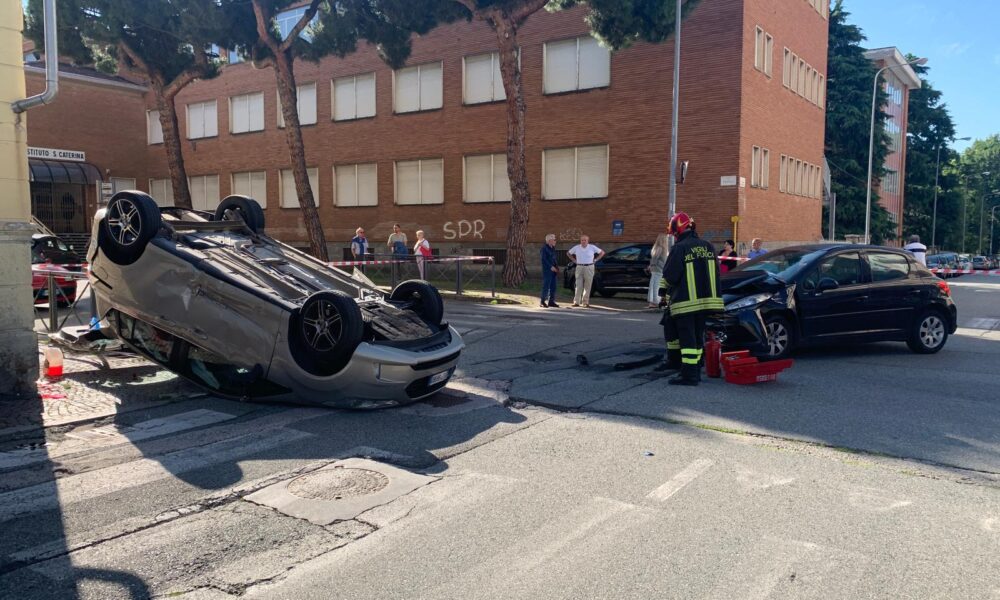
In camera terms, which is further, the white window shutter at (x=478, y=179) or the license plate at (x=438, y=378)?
the white window shutter at (x=478, y=179)

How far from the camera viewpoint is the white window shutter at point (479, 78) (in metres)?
27.8

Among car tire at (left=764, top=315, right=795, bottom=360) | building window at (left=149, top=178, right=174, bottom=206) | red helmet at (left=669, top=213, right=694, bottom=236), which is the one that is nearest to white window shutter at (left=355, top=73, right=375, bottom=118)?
building window at (left=149, top=178, right=174, bottom=206)

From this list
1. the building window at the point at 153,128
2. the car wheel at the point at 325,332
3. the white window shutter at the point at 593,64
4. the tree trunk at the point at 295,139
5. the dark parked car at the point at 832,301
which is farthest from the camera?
the building window at the point at 153,128

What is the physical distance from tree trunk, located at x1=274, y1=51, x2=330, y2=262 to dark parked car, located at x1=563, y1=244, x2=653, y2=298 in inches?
353

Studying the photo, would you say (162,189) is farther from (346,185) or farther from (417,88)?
(417,88)

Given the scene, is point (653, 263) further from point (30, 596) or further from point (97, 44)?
point (97, 44)

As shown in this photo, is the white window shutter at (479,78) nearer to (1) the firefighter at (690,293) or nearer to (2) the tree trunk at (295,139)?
(2) the tree trunk at (295,139)

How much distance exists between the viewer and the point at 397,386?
6727mm

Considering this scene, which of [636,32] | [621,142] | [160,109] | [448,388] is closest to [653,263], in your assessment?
[636,32]

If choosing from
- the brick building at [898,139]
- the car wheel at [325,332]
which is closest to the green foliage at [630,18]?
the car wheel at [325,332]

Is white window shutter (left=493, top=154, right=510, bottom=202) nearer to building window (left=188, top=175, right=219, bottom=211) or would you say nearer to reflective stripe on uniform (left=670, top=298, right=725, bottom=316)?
building window (left=188, top=175, right=219, bottom=211)

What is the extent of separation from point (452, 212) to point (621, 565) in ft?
84.4

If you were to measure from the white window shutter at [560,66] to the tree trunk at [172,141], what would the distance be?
1377 centimetres

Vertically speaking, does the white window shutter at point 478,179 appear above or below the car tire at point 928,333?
above
